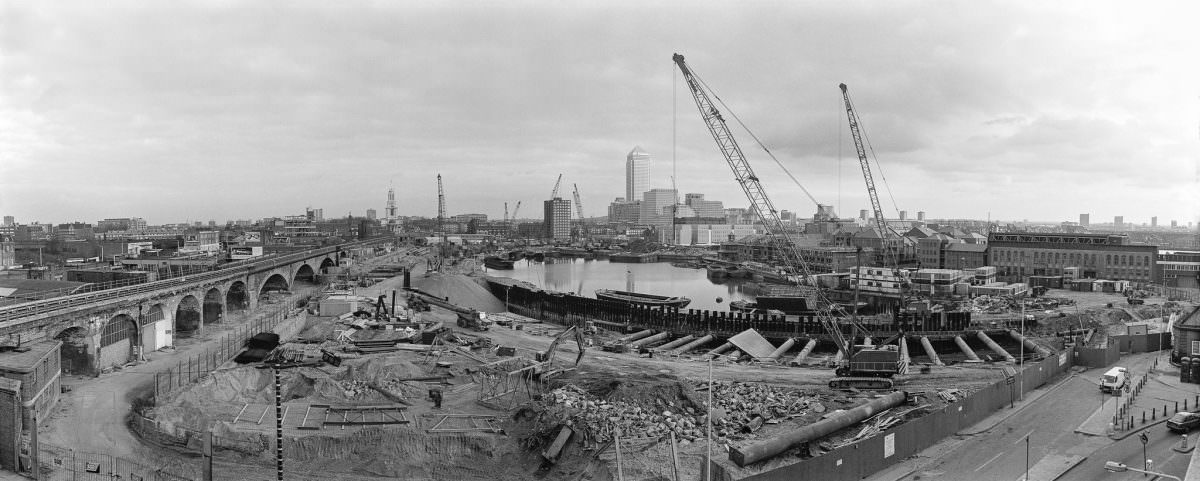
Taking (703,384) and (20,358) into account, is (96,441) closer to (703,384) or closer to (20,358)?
(20,358)

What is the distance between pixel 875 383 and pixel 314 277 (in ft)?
224

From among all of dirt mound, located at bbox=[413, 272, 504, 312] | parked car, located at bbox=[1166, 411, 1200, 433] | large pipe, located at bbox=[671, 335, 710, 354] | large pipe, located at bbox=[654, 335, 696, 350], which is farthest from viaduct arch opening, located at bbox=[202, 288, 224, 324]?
parked car, located at bbox=[1166, 411, 1200, 433]

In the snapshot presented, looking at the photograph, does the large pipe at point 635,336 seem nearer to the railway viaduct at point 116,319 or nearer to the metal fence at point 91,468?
the railway viaduct at point 116,319

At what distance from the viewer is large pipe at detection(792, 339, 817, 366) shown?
35344mm

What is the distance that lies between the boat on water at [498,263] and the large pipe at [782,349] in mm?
95713

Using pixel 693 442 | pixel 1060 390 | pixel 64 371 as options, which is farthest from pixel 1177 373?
pixel 64 371

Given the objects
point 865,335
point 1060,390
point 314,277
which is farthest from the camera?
point 314,277

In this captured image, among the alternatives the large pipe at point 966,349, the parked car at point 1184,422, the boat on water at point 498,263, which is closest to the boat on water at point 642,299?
the large pipe at point 966,349

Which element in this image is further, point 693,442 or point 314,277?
point 314,277

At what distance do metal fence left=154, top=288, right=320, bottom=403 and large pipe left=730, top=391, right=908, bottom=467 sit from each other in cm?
1788

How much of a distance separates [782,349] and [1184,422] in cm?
2236

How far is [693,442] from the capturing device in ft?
63.4

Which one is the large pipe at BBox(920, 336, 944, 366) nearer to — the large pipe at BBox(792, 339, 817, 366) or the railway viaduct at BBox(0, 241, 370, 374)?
the large pipe at BBox(792, 339, 817, 366)

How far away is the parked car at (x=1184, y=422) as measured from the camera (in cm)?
1902
